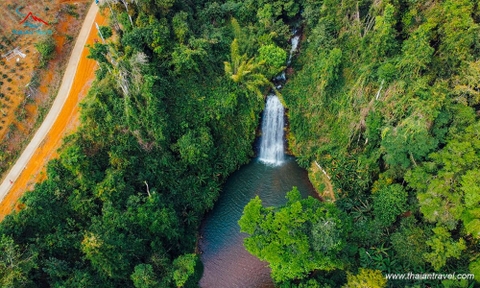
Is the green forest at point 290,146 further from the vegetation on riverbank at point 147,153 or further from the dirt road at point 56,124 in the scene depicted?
the dirt road at point 56,124

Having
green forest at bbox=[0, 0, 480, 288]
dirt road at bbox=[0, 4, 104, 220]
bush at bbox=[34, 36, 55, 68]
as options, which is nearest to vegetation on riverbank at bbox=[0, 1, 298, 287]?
green forest at bbox=[0, 0, 480, 288]

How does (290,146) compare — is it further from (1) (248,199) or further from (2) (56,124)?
(2) (56,124)

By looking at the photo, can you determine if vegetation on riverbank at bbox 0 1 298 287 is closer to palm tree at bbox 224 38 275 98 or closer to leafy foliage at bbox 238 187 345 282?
palm tree at bbox 224 38 275 98

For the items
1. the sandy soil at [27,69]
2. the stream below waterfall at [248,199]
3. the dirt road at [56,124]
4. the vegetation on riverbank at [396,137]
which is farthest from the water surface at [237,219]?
the sandy soil at [27,69]

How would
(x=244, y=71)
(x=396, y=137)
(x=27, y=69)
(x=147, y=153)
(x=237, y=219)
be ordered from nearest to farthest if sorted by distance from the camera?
(x=396, y=137)
(x=147, y=153)
(x=27, y=69)
(x=237, y=219)
(x=244, y=71)

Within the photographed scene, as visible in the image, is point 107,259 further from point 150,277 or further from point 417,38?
point 417,38

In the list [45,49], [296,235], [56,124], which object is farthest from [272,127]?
[45,49]
